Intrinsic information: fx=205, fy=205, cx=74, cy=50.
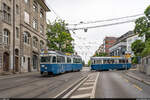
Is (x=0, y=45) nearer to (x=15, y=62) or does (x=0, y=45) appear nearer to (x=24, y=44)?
(x=15, y=62)

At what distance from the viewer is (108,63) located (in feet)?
132

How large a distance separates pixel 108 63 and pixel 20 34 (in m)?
17.8

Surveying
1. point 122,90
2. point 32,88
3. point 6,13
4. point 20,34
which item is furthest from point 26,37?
point 122,90

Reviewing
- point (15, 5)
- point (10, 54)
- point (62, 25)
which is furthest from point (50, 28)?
point (10, 54)

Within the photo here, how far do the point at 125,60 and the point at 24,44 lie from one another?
70.7ft

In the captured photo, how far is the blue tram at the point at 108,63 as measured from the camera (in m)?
38.9

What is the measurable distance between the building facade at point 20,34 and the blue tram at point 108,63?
1186cm

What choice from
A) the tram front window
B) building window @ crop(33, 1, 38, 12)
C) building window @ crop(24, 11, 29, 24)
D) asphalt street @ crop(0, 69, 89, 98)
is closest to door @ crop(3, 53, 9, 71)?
the tram front window

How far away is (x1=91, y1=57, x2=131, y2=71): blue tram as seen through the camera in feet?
128

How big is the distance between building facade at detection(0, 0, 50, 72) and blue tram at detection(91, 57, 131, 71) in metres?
11.9

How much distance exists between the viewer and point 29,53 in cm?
3681

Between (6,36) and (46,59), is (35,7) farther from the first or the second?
(46,59)

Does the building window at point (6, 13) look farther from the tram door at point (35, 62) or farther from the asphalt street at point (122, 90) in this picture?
the asphalt street at point (122, 90)

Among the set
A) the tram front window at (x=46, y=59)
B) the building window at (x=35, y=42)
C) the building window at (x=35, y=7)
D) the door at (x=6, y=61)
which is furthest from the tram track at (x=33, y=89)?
the building window at (x=35, y=7)
